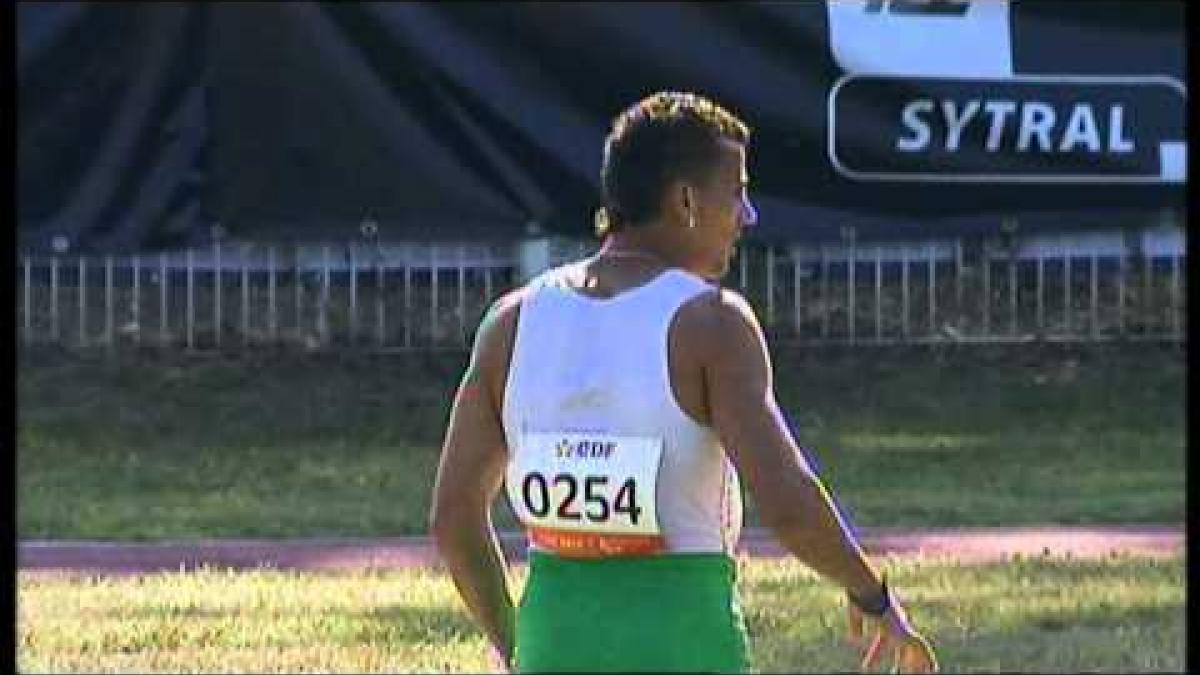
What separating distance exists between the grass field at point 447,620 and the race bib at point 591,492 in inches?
130

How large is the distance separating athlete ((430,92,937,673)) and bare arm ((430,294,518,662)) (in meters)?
0.04

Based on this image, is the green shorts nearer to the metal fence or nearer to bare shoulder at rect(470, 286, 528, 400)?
bare shoulder at rect(470, 286, 528, 400)

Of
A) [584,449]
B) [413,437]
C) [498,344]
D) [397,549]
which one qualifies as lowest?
[397,549]

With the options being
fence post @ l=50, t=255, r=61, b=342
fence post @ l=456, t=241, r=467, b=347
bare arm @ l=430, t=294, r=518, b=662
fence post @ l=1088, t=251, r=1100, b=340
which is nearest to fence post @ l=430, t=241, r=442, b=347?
fence post @ l=456, t=241, r=467, b=347

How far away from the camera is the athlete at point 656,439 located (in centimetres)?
363

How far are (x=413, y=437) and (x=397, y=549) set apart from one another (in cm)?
293

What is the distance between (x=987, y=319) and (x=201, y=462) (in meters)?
4.33

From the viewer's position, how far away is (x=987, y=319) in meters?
13.5

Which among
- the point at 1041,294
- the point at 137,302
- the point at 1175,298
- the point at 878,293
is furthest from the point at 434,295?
the point at 1175,298

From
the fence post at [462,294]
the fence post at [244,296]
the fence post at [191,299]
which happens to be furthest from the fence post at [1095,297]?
the fence post at [191,299]

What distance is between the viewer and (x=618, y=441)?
3654 mm

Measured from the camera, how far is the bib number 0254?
364cm

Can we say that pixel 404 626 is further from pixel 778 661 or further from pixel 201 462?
pixel 201 462

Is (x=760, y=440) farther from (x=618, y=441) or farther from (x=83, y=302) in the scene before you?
(x=83, y=302)
